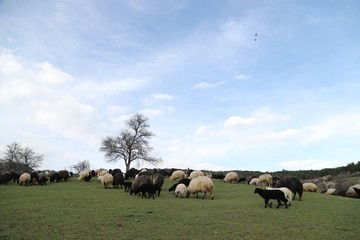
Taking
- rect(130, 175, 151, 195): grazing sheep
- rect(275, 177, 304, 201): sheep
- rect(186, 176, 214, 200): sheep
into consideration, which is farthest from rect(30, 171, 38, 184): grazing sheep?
rect(275, 177, 304, 201): sheep

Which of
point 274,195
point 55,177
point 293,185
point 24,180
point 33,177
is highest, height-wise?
point 55,177

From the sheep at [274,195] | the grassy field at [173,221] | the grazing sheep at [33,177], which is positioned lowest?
the grassy field at [173,221]

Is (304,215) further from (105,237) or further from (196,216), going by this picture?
(105,237)

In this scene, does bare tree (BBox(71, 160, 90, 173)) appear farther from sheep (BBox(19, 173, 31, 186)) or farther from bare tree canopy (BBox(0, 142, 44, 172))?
sheep (BBox(19, 173, 31, 186))

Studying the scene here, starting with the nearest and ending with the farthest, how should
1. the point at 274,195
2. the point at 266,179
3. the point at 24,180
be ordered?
the point at 274,195 < the point at 24,180 < the point at 266,179

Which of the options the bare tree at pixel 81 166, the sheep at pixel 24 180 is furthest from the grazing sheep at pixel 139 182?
the bare tree at pixel 81 166

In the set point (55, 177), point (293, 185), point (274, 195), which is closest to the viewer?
point (274, 195)

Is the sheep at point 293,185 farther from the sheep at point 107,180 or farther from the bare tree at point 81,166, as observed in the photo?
the bare tree at point 81,166

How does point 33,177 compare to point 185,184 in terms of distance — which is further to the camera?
point 33,177

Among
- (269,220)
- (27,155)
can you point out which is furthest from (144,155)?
(269,220)

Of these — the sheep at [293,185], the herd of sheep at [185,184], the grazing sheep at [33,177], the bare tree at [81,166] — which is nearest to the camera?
the herd of sheep at [185,184]

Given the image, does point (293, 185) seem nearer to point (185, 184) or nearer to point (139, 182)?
point (185, 184)

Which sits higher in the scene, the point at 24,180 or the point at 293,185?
the point at 24,180

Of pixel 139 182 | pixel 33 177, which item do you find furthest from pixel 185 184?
pixel 33 177
